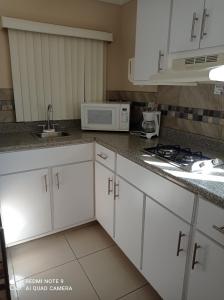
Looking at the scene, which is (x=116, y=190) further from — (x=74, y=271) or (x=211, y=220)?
(x=211, y=220)

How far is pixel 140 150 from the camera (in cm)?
166

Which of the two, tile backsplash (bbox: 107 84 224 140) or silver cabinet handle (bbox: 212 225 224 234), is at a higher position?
tile backsplash (bbox: 107 84 224 140)

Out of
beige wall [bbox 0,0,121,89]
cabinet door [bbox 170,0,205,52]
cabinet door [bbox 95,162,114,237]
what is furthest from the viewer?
beige wall [bbox 0,0,121,89]

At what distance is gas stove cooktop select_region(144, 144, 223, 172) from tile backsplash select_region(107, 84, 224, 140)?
27cm

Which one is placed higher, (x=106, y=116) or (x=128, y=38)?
(x=128, y=38)

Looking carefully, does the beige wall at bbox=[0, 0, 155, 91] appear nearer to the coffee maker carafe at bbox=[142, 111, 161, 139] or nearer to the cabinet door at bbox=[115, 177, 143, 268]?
the coffee maker carafe at bbox=[142, 111, 161, 139]

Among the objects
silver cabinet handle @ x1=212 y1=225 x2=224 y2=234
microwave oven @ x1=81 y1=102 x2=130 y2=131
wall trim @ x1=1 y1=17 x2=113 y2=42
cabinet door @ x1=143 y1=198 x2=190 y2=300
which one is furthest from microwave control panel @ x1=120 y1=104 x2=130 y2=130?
silver cabinet handle @ x1=212 y1=225 x2=224 y2=234

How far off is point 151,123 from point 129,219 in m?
0.89

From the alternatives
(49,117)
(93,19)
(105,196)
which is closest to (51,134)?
(49,117)

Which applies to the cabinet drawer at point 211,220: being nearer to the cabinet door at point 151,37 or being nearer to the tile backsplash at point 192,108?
the tile backsplash at point 192,108

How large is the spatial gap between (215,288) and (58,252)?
1.34m

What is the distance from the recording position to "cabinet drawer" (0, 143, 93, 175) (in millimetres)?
1738

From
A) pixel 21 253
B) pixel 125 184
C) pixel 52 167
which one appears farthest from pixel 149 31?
pixel 21 253

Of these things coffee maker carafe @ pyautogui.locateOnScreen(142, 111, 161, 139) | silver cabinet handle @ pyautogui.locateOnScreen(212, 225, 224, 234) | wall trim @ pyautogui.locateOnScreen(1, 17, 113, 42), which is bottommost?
silver cabinet handle @ pyautogui.locateOnScreen(212, 225, 224, 234)
